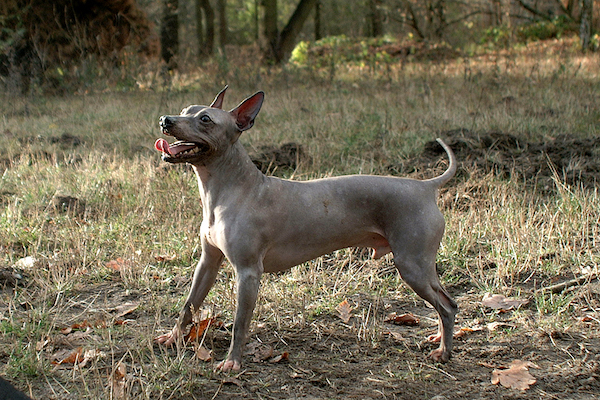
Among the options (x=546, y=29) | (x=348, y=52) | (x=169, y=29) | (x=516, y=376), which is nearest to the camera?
(x=516, y=376)

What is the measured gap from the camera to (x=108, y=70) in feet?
39.9

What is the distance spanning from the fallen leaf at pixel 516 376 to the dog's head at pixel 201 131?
182 cm

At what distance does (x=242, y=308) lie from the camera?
319cm

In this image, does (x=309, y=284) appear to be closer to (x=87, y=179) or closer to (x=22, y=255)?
(x=22, y=255)

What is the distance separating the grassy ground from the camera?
10.5ft

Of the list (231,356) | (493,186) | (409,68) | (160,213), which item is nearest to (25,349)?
(231,356)

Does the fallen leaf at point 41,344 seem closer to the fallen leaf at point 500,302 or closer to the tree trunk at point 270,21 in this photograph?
the fallen leaf at point 500,302

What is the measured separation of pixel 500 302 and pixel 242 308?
1.82m

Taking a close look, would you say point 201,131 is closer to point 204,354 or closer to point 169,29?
point 204,354

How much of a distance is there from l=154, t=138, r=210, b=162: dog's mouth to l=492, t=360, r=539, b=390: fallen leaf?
6.15 feet

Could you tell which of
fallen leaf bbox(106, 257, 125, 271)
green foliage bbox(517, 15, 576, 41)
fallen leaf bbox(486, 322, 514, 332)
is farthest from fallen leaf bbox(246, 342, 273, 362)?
green foliage bbox(517, 15, 576, 41)

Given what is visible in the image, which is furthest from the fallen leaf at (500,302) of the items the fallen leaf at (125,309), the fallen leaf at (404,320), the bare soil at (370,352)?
the fallen leaf at (125,309)

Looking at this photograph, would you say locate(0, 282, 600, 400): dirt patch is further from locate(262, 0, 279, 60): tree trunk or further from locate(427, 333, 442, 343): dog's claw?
locate(262, 0, 279, 60): tree trunk

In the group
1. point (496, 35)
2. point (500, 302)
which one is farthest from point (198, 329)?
point (496, 35)
